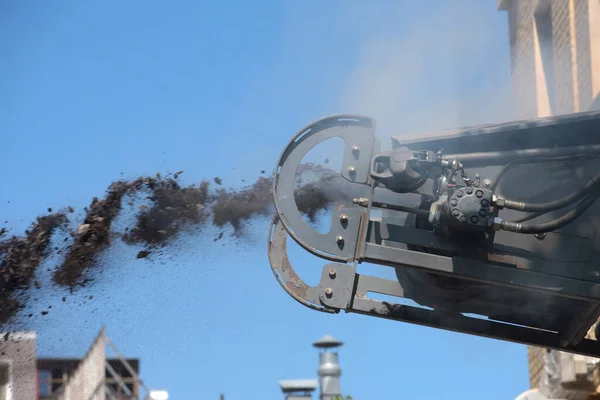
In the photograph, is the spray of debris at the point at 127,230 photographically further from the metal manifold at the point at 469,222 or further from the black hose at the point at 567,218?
the black hose at the point at 567,218

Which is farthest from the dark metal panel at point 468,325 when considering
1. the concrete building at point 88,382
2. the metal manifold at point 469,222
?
the concrete building at point 88,382

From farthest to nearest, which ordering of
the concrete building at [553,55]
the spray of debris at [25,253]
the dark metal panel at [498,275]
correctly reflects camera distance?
1. the concrete building at [553,55]
2. the spray of debris at [25,253]
3. the dark metal panel at [498,275]

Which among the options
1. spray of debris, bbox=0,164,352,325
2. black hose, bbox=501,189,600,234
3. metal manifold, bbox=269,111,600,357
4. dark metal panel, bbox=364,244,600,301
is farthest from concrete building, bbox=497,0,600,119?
dark metal panel, bbox=364,244,600,301

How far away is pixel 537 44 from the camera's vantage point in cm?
1520

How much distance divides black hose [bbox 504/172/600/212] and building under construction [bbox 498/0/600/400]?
6.18m

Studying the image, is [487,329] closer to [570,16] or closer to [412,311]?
[412,311]

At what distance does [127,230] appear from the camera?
751 cm

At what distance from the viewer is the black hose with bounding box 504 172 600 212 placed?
16.2 ft

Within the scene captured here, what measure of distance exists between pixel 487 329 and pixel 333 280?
0.96 metres

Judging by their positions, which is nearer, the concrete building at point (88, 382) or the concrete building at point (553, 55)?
the concrete building at point (553, 55)

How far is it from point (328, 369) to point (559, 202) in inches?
787

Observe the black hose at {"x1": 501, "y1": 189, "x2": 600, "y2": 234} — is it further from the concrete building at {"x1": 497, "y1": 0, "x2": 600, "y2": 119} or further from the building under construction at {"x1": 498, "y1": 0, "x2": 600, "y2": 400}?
the building under construction at {"x1": 498, "y1": 0, "x2": 600, "y2": 400}

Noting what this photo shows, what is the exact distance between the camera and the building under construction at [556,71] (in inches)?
460

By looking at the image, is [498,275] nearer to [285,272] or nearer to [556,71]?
[285,272]
